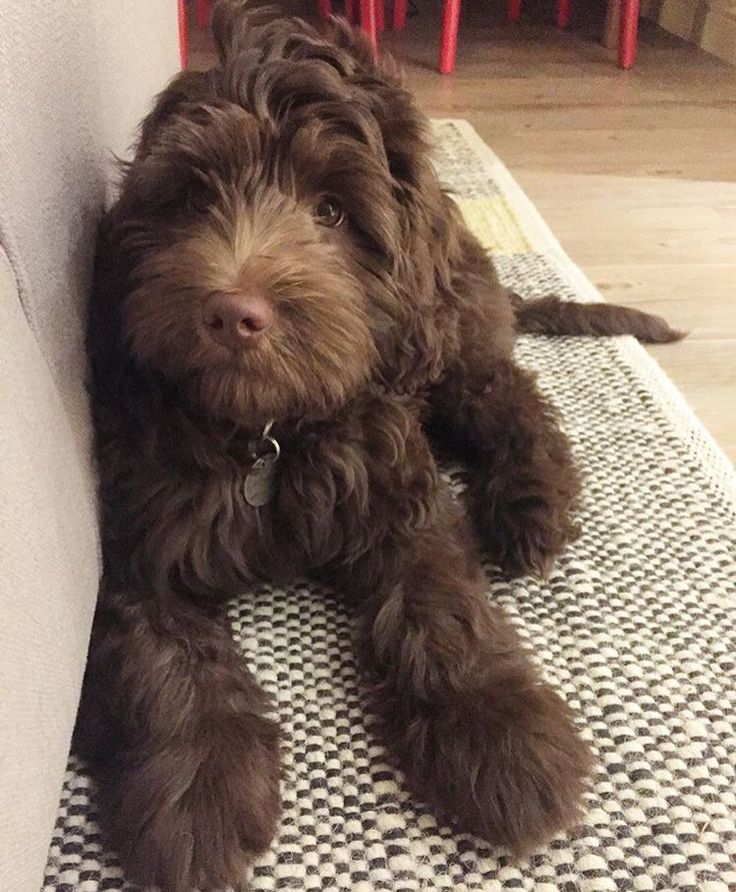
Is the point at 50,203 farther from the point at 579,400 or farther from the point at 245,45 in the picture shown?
the point at 579,400

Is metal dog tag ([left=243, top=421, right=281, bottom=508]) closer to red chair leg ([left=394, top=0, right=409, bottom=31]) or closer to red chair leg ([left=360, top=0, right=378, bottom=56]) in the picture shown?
red chair leg ([left=360, top=0, right=378, bottom=56])

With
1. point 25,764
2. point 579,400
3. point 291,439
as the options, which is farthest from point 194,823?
point 579,400

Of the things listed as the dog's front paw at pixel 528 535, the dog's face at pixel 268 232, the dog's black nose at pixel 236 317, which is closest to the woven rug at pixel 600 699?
the dog's front paw at pixel 528 535

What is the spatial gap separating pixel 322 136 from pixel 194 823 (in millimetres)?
798

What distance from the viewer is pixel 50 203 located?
1.14 m

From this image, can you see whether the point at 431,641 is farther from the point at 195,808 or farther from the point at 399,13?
the point at 399,13

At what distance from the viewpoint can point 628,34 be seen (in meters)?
4.70

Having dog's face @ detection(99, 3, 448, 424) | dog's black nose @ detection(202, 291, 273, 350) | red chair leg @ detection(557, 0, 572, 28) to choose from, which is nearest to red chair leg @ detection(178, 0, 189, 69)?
dog's face @ detection(99, 3, 448, 424)

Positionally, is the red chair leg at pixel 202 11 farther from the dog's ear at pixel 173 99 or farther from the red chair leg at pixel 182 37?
the dog's ear at pixel 173 99

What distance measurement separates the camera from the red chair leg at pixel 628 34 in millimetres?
4652

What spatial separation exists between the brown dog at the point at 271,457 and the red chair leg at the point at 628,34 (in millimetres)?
3854

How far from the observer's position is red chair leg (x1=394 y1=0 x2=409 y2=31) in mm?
5227

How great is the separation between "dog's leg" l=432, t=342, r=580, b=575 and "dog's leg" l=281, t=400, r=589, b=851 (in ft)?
0.28

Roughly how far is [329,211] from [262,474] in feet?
1.17
